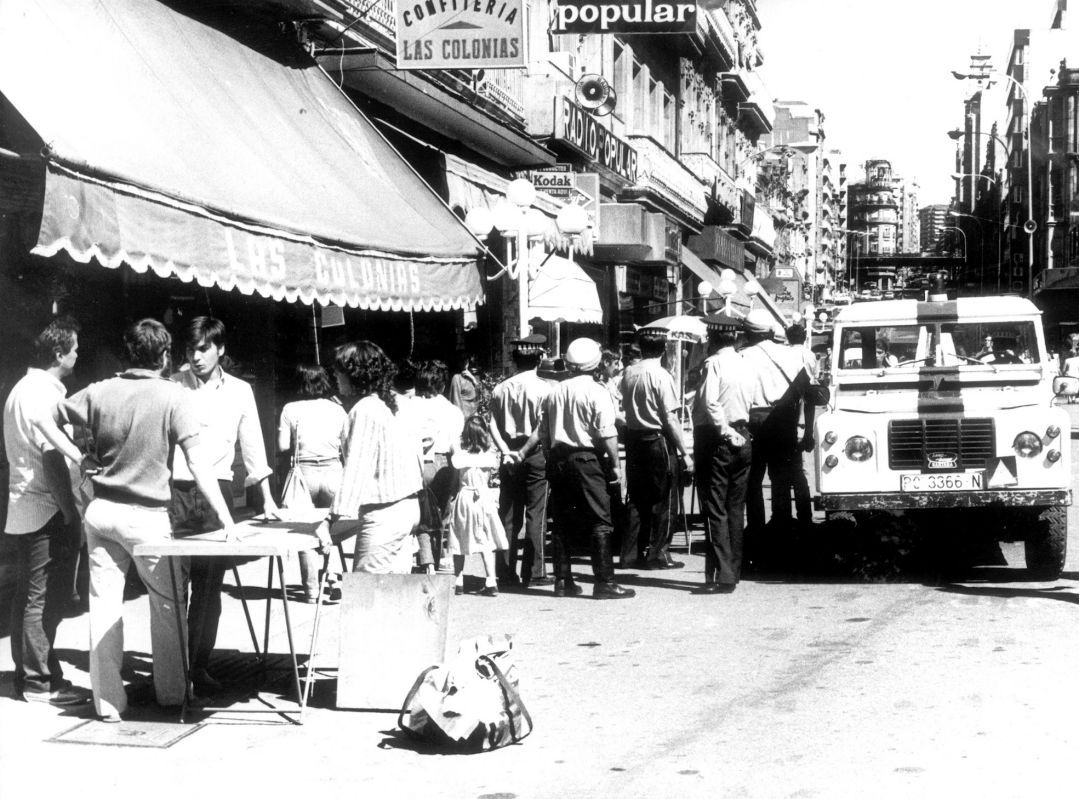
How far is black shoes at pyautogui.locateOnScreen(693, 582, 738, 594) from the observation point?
10.2m

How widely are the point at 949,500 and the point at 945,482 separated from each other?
132 mm

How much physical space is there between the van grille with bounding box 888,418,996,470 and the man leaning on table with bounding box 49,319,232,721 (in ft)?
18.5

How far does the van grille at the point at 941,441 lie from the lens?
10.6m

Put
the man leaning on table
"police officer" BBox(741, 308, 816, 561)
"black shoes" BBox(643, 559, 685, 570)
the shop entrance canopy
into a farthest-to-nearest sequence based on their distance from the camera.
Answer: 1. "police officer" BBox(741, 308, 816, 561)
2. "black shoes" BBox(643, 559, 685, 570)
3. the shop entrance canopy
4. the man leaning on table

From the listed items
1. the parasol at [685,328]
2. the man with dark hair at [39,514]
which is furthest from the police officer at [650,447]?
the parasol at [685,328]

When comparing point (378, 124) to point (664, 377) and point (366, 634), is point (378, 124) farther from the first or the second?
point (366, 634)

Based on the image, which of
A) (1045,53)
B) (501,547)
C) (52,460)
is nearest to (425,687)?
(52,460)

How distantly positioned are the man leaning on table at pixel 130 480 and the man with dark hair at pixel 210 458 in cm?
42

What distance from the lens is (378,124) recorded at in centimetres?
1625

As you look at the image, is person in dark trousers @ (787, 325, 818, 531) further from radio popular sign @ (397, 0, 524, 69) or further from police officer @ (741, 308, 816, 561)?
radio popular sign @ (397, 0, 524, 69)

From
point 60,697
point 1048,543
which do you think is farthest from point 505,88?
point 60,697

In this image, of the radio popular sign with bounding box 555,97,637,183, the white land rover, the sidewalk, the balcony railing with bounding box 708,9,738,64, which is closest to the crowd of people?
the sidewalk

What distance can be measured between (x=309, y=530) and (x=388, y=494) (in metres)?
0.46

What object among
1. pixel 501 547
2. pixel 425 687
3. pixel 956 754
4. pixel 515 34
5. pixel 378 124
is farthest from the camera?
pixel 378 124
